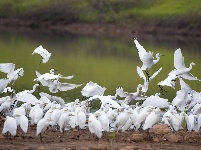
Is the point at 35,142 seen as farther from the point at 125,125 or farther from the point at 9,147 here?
the point at 125,125

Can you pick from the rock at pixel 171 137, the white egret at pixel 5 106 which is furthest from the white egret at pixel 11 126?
the rock at pixel 171 137

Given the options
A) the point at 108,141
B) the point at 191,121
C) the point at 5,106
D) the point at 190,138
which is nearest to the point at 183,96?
the point at 191,121

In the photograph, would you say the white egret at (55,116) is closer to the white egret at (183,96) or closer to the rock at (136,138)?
the rock at (136,138)

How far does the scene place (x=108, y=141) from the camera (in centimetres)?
1524

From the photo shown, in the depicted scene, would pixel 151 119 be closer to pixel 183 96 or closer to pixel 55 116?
pixel 55 116

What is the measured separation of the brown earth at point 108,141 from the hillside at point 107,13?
65.0 meters

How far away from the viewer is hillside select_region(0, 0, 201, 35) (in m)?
83.1

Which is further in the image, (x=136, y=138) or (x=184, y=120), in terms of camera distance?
Result: (x=184, y=120)

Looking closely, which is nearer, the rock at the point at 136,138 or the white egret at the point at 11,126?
the white egret at the point at 11,126

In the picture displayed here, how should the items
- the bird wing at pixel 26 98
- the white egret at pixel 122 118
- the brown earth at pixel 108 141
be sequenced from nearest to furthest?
the brown earth at pixel 108 141
the white egret at pixel 122 118
the bird wing at pixel 26 98

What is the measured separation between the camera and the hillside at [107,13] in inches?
3270

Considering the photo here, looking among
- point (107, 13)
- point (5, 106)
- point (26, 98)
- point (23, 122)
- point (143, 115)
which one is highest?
point (107, 13)

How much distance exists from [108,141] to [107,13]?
7442 centimetres

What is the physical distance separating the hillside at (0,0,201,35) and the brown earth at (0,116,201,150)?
65.0m
